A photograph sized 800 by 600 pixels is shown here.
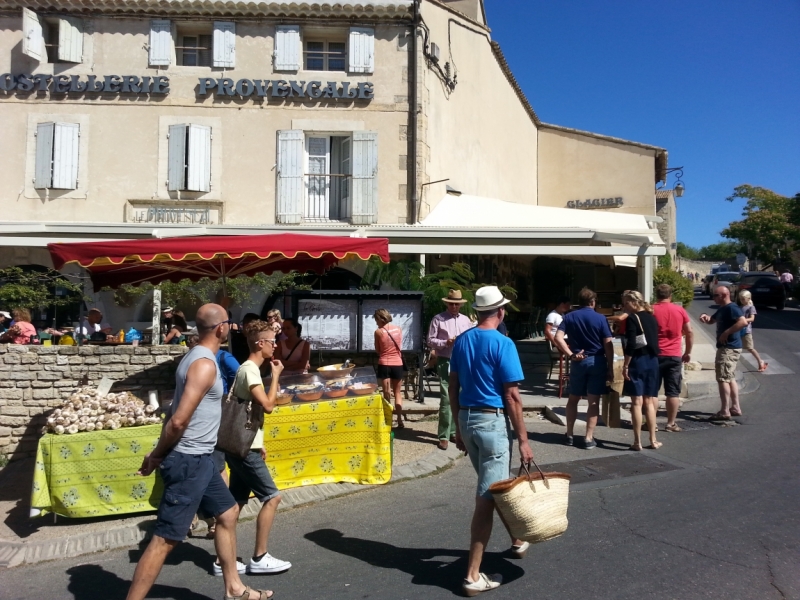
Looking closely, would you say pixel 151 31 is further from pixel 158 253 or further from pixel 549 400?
pixel 549 400

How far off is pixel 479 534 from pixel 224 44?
12.7 m

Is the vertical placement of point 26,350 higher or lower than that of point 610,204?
lower

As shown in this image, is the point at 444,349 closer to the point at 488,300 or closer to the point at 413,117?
the point at 488,300

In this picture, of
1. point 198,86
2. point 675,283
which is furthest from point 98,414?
point 675,283

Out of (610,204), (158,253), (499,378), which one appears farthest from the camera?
(610,204)

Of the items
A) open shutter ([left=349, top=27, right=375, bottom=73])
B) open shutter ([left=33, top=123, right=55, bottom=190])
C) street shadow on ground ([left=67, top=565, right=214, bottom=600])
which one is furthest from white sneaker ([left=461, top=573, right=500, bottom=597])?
open shutter ([left=33, top=123, right=55, bottom=190])

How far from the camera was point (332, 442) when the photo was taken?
6.24 m

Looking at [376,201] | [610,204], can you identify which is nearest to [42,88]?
[376,201]

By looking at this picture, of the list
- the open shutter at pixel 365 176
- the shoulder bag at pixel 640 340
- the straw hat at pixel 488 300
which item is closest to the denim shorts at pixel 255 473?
the straw hat at pixel 488 300

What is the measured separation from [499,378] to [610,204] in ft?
63.8

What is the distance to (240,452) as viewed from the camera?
420cm

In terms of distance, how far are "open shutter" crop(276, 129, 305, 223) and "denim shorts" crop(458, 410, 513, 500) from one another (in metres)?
10.5

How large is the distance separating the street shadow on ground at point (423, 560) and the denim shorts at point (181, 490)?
1.34 metres

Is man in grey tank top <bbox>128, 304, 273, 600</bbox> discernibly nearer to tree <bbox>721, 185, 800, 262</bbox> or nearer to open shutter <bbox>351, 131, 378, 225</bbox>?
open shutter <bbox>351, 131, 378, 225</bbox>
